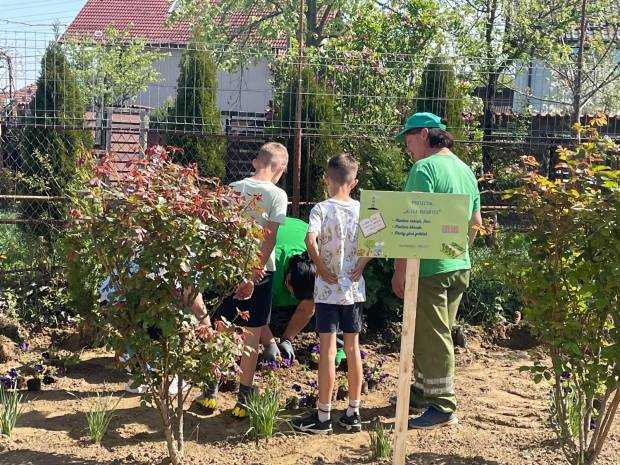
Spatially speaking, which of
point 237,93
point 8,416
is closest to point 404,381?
point 8,416

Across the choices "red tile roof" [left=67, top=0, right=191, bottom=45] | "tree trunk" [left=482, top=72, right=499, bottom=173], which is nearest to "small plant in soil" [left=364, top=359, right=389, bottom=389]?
"tree trunk" [left=482, top=72, right=499, bottom=173]

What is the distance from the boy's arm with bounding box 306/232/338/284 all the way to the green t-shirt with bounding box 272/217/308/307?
1.37m

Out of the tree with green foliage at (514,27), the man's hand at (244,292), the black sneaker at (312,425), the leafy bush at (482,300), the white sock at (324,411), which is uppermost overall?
the tree with green foliage at (514,27)

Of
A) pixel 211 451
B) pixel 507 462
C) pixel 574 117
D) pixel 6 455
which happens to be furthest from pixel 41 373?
pixel 574 117

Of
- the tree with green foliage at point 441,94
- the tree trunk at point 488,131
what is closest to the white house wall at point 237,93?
the tree with green foliage at point 441,94

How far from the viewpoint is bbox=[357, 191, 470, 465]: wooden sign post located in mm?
3820

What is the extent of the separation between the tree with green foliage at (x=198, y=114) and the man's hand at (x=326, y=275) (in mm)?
3089

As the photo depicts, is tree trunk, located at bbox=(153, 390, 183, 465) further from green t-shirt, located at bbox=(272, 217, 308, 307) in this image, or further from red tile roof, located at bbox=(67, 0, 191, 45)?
red tile roof, located at bbox=(67, 0, 191, 45)

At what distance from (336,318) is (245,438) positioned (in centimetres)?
84

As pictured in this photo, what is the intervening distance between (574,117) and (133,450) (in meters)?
6.51

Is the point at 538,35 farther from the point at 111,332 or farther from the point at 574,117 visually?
the point at 111,332

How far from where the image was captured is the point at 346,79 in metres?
8.23

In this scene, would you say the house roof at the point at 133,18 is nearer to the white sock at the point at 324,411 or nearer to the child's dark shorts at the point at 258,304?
the child's dark shorts at the point at 258,304

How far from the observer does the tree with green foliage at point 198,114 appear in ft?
25.8
